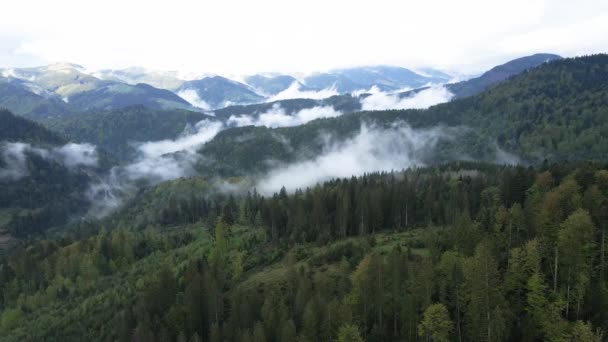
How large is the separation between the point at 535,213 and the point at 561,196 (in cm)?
813

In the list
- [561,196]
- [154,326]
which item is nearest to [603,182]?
[561,196]

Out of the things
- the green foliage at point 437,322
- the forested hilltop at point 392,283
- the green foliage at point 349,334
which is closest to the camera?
the green foliage at point 437,322

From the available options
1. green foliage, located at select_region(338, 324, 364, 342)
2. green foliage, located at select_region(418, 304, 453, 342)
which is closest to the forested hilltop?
green foliage, located at select_region(418, 304, 453, 342)

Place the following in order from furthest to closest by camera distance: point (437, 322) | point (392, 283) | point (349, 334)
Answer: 1. point (392, 283)
2. point (349, 334)
3. point (437, 322)

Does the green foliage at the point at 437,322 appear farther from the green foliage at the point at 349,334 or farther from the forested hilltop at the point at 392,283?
the green foliage at the point at 349,334

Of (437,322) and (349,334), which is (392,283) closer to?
(437,322)

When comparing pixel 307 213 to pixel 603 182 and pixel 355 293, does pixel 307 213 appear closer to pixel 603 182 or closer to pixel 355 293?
pixel 355 293

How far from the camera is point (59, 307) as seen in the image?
586 ft

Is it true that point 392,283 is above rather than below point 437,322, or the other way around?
below

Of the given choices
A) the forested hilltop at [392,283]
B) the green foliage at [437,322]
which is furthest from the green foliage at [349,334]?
the green foliage at [437,322]

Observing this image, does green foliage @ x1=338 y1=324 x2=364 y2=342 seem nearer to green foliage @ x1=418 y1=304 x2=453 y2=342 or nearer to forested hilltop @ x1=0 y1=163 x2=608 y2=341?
forested hilltop @ x1=0 y1=163 x2=608 y2=341

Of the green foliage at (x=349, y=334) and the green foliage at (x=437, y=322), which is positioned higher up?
the green foliage at (x=437, y=322)

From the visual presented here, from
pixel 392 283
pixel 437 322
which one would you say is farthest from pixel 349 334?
pixel 392 283

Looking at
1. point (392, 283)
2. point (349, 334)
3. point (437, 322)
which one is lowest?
point (349, 334)
